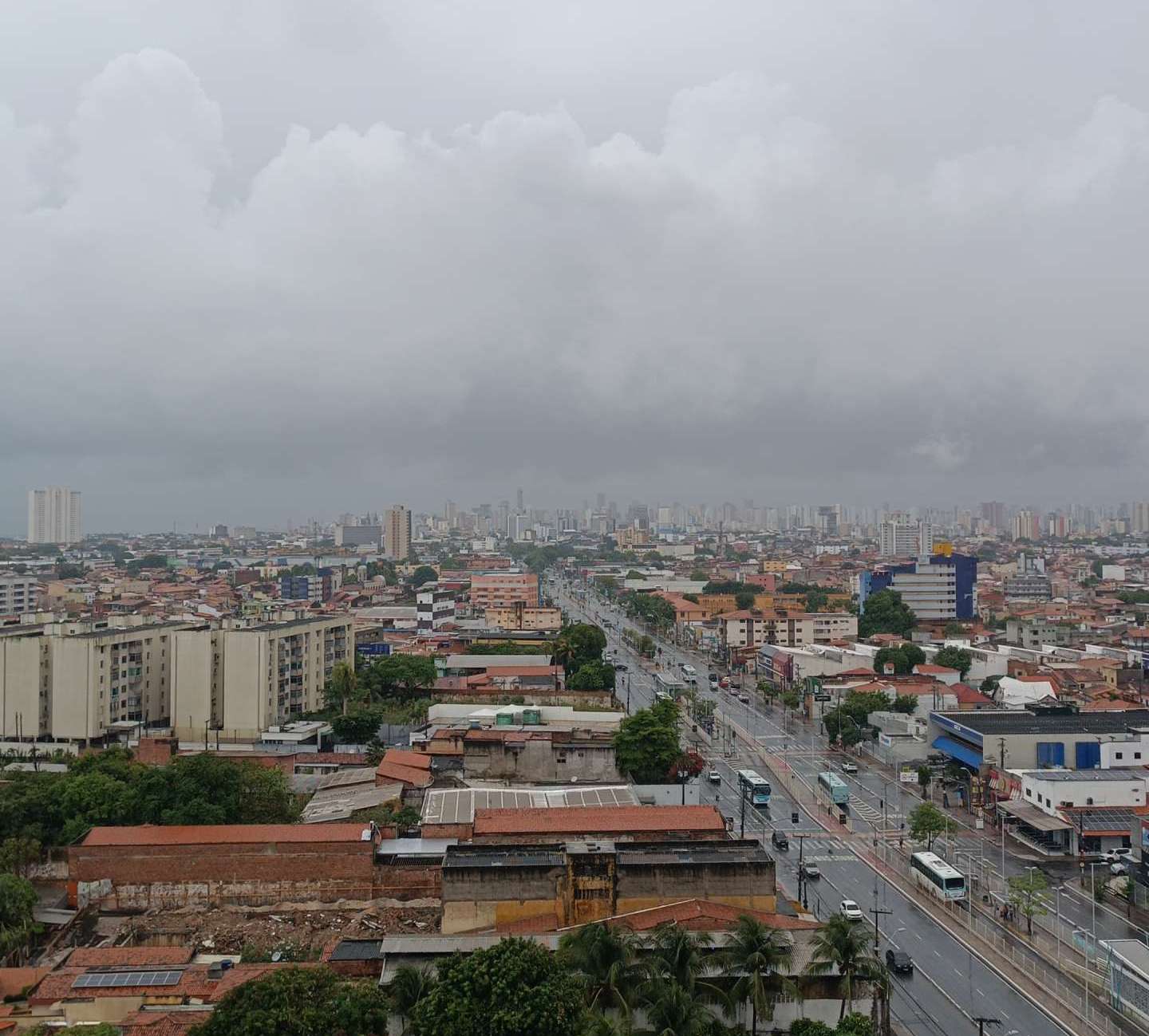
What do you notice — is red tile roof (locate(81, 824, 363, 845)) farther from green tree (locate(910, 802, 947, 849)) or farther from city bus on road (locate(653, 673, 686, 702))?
city bus on road (locate(653, 673, 686, 702))

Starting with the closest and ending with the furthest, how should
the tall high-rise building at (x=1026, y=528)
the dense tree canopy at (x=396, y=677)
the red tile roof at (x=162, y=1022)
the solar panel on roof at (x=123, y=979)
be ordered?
the red tile roof at (x=162, y=1022), the solar panel on roof at (x=123, y=979), the dense tree canopy at (x=396, y=677), the tall high-rise building at (x=1026, y=528)

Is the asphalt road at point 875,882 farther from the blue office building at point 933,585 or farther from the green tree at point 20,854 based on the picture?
the blue office building at point 933,585

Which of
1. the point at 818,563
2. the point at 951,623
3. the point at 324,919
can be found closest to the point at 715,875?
the point at 324,919

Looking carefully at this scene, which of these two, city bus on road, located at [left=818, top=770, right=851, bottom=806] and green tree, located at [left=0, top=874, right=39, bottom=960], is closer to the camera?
green tree, located at [left=0, top=874, right=39, bottom=960]

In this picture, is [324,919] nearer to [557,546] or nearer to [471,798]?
[471,798]

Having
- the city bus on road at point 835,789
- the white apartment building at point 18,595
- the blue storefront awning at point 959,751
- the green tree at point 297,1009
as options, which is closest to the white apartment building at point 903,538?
the white apartment building at point 18,595

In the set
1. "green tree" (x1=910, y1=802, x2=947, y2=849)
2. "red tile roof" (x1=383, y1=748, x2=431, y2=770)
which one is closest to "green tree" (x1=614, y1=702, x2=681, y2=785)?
"red tile roof" (x1=383, y1=748, x2=431, y2=770)

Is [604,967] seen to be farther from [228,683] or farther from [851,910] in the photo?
[228,683]
